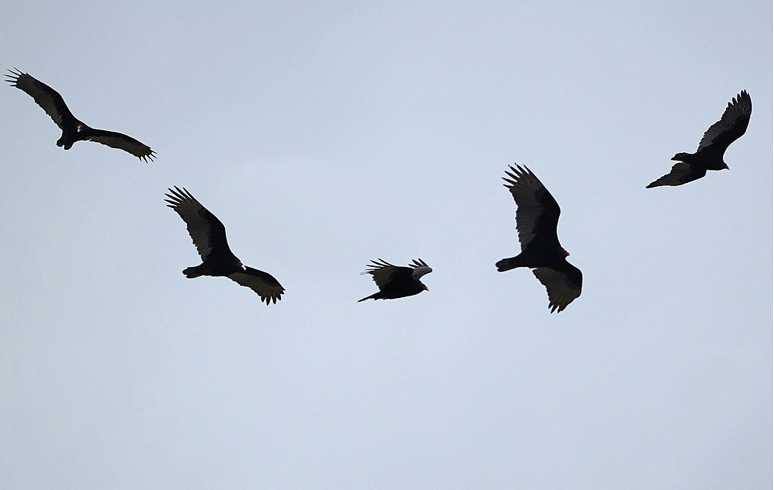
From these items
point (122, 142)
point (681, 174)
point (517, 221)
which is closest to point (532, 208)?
point (517, 221)

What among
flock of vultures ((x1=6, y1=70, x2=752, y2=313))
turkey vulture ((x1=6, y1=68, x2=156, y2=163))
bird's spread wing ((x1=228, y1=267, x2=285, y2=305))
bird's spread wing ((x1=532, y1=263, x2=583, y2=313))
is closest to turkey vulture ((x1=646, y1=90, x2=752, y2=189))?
flock of vultures ((x1=6, y1=70, x2=752, y2=313))

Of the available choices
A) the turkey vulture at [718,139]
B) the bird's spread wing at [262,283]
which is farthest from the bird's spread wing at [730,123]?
the bird's spread wing at [262,283]

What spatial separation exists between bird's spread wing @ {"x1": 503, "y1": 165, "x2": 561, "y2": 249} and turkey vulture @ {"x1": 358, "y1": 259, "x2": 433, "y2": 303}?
2.59 metres

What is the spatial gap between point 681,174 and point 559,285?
17.6 ft

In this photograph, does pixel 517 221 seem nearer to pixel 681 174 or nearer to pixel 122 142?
pixel 681 174

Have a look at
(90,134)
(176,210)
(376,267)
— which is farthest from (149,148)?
(376,267)

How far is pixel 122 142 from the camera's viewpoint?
2892cm

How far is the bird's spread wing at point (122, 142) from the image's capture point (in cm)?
2812

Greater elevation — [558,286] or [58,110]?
[58,110]

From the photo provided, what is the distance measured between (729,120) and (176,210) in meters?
14.2

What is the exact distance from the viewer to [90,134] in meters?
27.9

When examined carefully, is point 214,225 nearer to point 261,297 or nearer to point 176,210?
point 176,210

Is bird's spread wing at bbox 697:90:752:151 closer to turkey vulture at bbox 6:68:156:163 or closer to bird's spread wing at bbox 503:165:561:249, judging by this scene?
bird's spread wing at bbox 503:165:561:249

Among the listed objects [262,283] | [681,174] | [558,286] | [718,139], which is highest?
[718,139]
